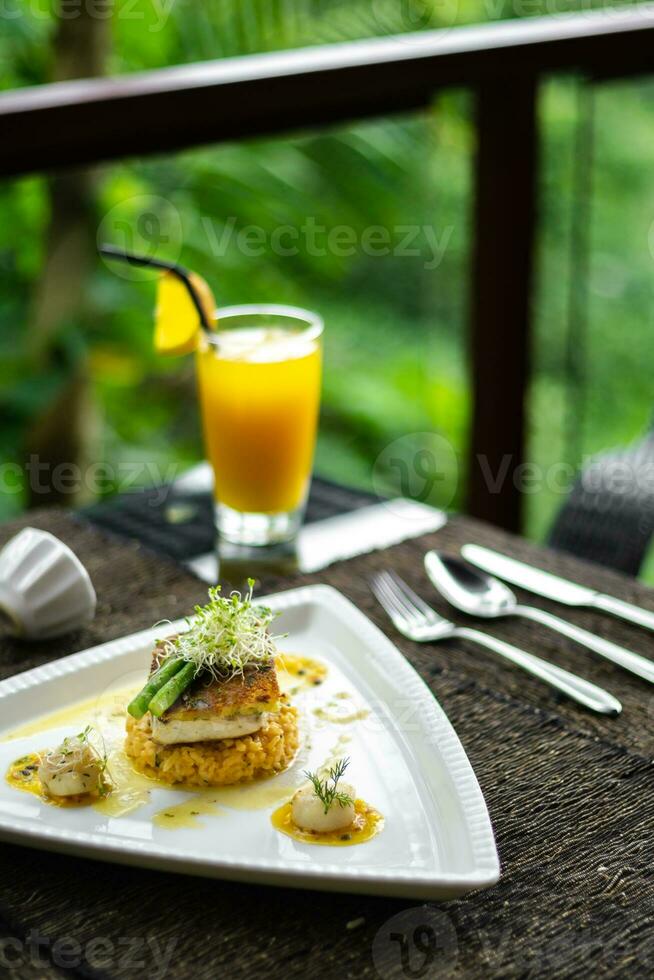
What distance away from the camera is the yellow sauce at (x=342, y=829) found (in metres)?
A: 0.76

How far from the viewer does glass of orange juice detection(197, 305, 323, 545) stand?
1291 millimetres

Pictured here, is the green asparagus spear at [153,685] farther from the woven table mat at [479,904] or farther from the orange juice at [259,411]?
the orange juice at [259,411]

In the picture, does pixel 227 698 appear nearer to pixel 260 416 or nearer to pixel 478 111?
pixel 260 416

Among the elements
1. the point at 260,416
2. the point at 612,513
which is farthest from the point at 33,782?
the point at 612,513

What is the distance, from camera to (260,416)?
130cm

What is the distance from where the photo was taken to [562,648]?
109cm

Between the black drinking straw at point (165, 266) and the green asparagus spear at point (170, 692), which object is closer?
the green asparagus spear at point (170, 692)

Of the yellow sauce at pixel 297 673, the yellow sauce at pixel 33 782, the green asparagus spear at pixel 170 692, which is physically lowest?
the yellow sauce at pixel 297 673

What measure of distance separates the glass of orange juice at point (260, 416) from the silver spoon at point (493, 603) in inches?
7.4

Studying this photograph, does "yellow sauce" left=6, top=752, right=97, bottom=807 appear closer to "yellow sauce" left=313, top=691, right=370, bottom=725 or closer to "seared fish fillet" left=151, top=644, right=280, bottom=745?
"seared fish fillet" left=151, top=644, right=280, bottom=745

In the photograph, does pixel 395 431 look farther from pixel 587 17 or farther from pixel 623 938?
pixel 623 938

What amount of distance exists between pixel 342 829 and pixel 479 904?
10 centimetres

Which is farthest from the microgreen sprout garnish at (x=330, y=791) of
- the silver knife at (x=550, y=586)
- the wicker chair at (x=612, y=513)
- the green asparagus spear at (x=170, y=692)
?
the wicker chair at (x=612, y=513)

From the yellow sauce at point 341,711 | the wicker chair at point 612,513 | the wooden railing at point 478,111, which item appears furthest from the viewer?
the wooden railing at point 478,111
